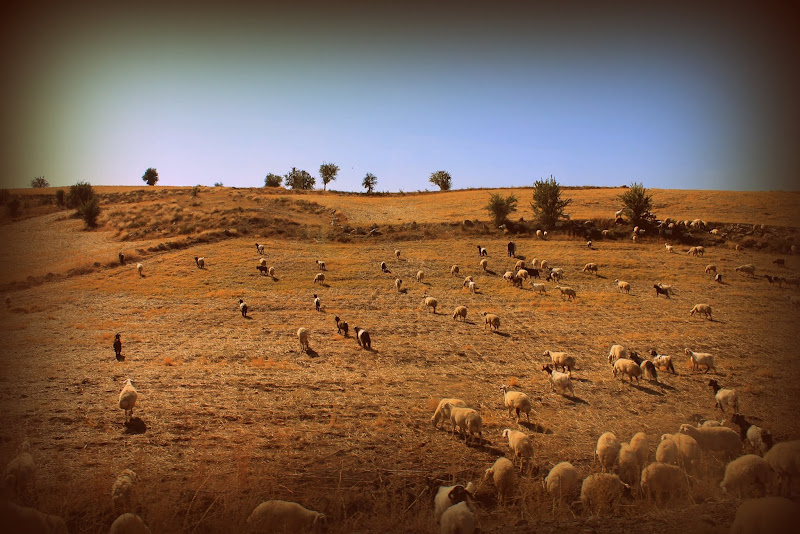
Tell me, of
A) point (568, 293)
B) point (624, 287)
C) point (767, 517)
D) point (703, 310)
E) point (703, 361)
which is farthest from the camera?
point (624, 287)

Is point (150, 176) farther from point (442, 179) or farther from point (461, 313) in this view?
point (461, 313)

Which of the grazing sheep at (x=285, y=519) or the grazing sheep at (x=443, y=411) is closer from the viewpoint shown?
the grazing sheep at (x=285, y=519)

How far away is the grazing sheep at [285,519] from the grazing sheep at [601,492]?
580 cm

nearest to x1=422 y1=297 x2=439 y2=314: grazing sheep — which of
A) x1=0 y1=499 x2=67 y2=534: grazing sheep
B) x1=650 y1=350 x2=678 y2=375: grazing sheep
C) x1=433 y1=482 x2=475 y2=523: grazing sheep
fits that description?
x1=650 y1=350 x2=678 y2=375: grazing sheep

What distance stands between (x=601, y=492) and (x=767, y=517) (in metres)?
3.22

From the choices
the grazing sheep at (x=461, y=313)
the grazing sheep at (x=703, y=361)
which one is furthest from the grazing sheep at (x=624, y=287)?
the grazing sheep at (x=461, y=313)

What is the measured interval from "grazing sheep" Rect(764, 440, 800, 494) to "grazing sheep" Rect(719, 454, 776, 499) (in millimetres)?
154

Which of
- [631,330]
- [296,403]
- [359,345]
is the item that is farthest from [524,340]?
[296,403]

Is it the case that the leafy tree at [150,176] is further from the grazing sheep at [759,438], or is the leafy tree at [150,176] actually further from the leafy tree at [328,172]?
the grazing sheep at [759,438]

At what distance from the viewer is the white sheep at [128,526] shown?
24.3ft

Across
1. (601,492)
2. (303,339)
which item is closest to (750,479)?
(601,492)

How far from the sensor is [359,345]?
21484 mm

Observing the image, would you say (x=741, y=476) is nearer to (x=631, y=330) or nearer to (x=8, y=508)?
(x=8, y=508)

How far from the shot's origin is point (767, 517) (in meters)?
6.37
